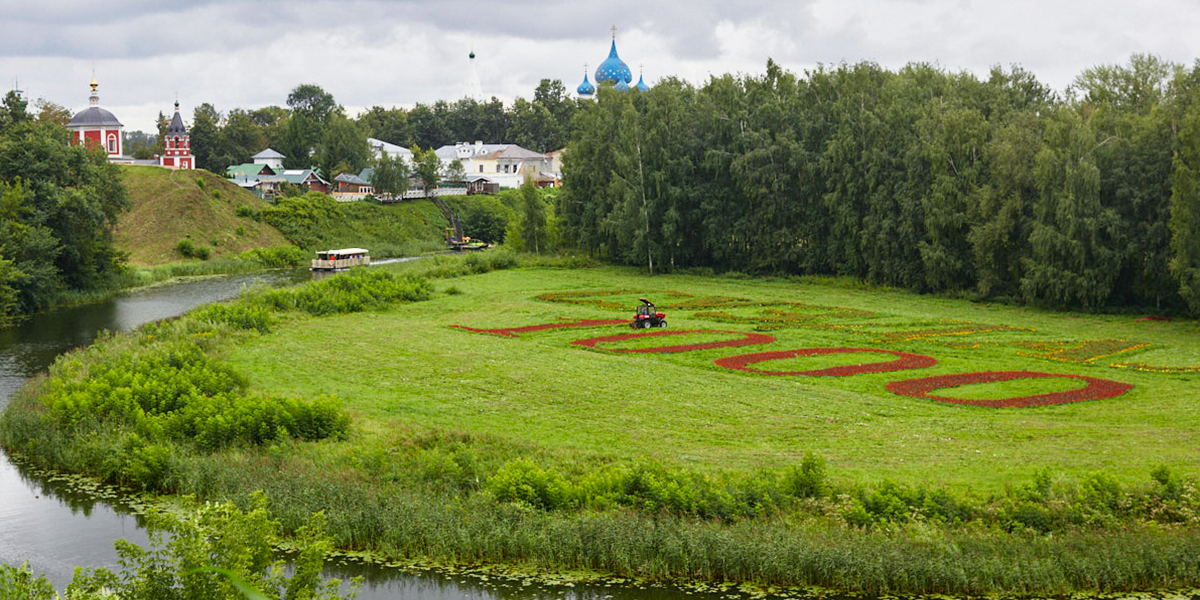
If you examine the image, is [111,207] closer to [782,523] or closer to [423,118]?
[782,523]

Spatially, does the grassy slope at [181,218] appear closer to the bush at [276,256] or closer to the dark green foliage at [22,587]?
the bush at [276,256]

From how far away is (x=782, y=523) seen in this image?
18797mm

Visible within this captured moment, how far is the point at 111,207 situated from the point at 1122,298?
58.5m

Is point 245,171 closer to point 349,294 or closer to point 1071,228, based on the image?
point 349,294

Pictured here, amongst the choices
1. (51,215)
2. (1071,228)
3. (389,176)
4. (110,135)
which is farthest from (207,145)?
(1071,228)

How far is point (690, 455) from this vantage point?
76.0ft

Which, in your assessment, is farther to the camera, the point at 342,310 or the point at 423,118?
the point at 423,118

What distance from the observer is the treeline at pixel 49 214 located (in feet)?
172

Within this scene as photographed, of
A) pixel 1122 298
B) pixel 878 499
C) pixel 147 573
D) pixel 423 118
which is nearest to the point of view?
pixel 147 573

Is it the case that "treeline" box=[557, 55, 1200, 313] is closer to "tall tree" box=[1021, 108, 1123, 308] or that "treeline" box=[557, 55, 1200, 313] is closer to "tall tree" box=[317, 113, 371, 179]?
"tall tree" box=[1021, 108, 1123, 308]

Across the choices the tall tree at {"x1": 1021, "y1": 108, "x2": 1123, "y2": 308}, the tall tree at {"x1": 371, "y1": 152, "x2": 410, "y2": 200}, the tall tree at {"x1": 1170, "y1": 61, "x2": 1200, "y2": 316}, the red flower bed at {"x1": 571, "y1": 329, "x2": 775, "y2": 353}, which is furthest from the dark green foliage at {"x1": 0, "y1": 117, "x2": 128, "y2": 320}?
the tall tree at {"x1": 1170, "y1": 61, "x2": 1200, "y2": 316}

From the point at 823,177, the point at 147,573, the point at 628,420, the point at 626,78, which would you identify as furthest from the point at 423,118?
the point at 147,573

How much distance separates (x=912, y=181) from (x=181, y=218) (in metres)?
58.6

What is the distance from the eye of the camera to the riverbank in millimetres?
17969
